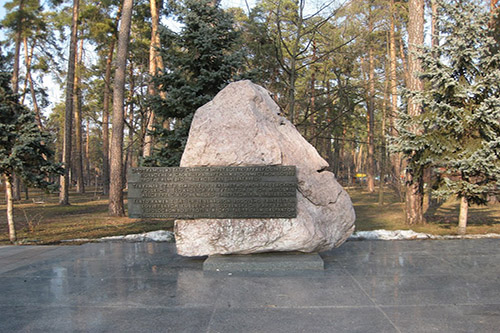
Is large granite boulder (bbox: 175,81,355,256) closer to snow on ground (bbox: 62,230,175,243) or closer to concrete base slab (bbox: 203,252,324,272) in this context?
concrete base slab (bbox: 203,252,324,272)

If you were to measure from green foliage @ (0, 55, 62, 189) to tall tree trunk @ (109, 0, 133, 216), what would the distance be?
5.14 metres

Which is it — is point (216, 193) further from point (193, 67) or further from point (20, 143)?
point (193, 67)

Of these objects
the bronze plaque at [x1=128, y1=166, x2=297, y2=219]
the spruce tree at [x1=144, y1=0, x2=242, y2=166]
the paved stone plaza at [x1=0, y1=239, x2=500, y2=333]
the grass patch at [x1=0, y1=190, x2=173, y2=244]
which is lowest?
the grass patch at [x1=0, y1=190, x2=173, y2=244]

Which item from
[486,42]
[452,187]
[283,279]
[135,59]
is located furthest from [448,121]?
[135,59]

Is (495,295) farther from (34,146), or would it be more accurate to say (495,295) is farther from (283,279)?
(34,146)

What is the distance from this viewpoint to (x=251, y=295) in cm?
436

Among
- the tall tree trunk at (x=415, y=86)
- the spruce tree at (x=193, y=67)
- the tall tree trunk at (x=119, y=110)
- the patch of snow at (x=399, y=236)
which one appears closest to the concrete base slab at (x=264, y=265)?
the patch of snow at (x=399, y=236)

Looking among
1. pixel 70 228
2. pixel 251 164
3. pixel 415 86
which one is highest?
pixel 415 86

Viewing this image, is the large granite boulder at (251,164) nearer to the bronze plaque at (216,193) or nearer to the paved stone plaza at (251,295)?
the bronze plaque at (216,193)

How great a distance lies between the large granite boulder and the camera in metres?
5.54

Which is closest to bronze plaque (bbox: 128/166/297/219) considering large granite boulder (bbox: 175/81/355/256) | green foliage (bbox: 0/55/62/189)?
large granite boulder (bbox: 175/81/355/256)

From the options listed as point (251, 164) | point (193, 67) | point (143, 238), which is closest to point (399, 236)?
point (251, 164)

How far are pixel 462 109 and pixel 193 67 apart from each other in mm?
6487

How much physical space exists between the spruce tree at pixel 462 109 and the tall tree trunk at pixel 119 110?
9566mm
